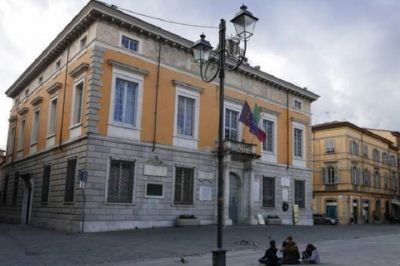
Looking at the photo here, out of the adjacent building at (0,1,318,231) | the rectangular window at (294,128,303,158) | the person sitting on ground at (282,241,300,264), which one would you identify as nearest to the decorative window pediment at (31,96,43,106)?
the adjacent building at (0,1,318,231)

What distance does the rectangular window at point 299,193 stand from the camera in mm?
33656

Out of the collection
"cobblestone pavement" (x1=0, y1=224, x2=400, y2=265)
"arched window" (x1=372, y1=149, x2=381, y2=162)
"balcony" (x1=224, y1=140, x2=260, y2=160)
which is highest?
"arched window" (x1=372, y1=149, x2=381, y2=162)

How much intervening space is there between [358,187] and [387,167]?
1216cm

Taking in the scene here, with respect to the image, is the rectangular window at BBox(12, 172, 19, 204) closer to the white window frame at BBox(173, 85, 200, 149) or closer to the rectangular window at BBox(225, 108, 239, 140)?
the white window frame at BBox(173, 85, 200, 149)

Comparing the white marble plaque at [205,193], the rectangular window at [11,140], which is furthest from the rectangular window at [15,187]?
the white marble plaque at [205,193]

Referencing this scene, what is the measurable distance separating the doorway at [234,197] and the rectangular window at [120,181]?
8.16 metres

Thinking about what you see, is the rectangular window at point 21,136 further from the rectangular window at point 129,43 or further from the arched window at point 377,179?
the arched window at point 377,179

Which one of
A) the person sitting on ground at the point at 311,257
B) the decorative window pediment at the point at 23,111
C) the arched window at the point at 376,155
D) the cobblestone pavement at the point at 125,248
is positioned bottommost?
the cobblestone pavement at the point at 125,248

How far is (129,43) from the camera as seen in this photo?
23375 mm

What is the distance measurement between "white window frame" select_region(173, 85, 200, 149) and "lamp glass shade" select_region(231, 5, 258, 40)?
49.8 ft

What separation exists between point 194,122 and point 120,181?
6.37m

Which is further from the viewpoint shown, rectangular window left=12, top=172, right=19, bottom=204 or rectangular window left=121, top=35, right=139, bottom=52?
rectangular window left=12, top=172, right=19, bottom=204

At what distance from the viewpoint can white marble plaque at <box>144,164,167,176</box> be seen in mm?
23188

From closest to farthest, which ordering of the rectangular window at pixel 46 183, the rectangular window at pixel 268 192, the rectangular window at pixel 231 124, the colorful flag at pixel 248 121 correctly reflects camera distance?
1. the colorful flag at pixel 248 121
2. the rectangular window at pixel 46 183
3. the rectangular window at pixel 231 124
4. the rectangular window at pixel 268 192
